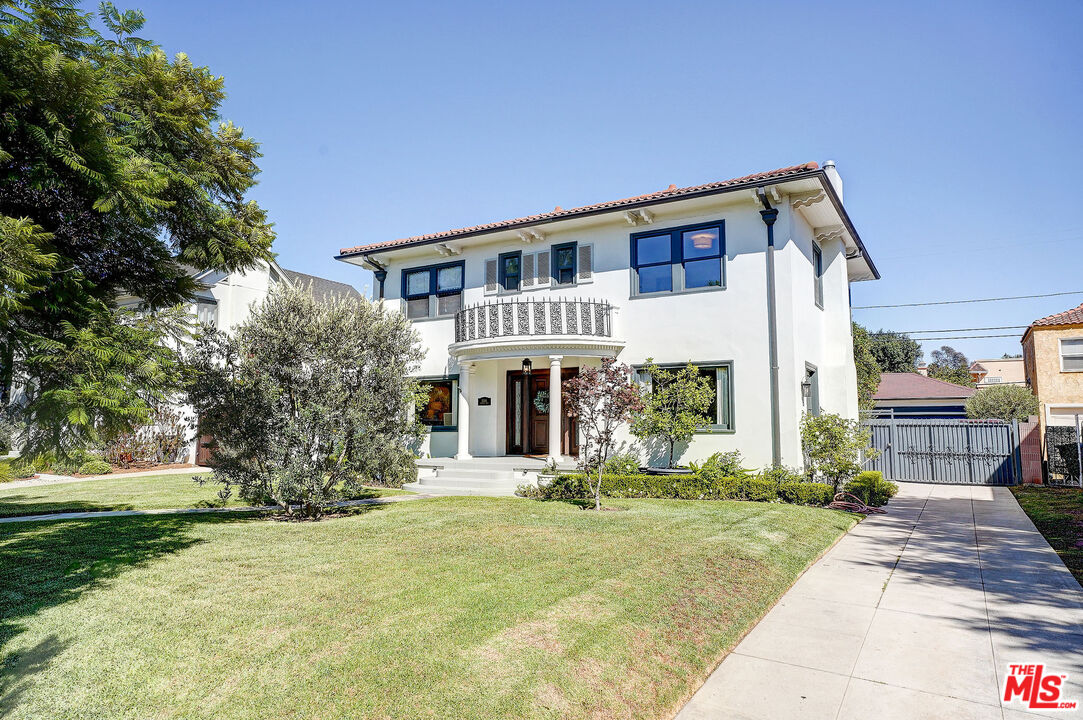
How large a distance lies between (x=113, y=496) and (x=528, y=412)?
9700 mm

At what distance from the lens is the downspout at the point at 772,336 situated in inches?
512

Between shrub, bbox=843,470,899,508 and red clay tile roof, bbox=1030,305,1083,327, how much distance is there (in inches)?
730

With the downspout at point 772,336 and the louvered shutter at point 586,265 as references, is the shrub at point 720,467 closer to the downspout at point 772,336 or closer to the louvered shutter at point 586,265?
the downspout at point 772,336

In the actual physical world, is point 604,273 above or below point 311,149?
below

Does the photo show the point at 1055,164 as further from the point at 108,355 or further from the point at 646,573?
the point at 108,355

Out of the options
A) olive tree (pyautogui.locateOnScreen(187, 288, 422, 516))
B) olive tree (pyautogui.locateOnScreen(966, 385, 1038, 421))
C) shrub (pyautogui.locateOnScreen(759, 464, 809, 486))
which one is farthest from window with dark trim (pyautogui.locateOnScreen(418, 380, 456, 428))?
olive tree (pyautogui.locateOnScreen(966, 385, 1038, 421))

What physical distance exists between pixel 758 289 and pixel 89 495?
50.3 ft

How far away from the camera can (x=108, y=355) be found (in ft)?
14.7

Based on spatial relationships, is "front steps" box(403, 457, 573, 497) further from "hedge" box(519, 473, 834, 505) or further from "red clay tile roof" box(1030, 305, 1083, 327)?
"red clay tile roof" box(1030, 305, 1083, 327)

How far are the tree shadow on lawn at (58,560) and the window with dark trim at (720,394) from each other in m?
9.58

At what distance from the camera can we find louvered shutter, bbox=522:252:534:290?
1655 centimetres

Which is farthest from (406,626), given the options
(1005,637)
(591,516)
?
(591,516)

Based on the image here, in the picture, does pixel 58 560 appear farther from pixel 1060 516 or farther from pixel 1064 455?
pixel 1064 455

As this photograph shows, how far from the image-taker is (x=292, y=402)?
9.40m
